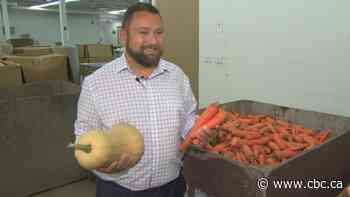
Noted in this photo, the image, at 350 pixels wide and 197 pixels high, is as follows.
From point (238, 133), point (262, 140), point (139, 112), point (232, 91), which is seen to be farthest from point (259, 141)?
point (232, 91)

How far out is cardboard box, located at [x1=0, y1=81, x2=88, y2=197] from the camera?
2.33m

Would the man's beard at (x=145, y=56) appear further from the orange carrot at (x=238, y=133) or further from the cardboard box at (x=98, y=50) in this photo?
the cardboard box at (x=98, y=50)

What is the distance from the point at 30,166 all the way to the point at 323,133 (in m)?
2.20

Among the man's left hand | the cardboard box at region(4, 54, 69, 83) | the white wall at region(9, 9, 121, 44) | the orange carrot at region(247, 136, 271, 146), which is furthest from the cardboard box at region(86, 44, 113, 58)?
the white wall at region(9, 9, 121, 44)

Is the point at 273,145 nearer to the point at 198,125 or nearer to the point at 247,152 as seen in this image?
the point at 247,152

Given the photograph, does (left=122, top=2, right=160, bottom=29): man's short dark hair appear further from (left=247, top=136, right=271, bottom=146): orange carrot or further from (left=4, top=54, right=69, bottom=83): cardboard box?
(left=4, top=54, right=69, bottom=83): cardboard box

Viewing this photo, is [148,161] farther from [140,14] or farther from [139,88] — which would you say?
[140,14]

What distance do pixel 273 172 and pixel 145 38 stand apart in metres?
0.75

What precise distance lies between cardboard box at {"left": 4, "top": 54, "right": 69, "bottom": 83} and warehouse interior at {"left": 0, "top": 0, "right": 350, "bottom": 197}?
0.01 meters

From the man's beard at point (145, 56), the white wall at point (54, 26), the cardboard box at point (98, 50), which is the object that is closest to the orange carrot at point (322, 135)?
the man's beard at point (145, 56)

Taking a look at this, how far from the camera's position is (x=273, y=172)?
3.96ft

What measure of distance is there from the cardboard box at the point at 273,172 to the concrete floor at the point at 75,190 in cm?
135

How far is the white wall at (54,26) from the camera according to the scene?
604 inches

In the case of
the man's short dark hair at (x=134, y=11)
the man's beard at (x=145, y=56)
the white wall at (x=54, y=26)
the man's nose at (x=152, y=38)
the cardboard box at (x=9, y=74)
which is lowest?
the cardboard box at (x=9, y=74)
